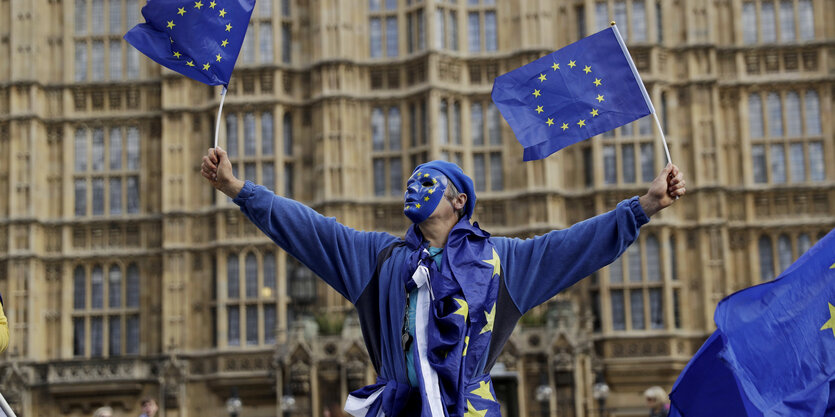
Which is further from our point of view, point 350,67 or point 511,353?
point 350,67

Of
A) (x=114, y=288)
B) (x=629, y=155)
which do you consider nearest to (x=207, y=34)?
(x=629, y=155)

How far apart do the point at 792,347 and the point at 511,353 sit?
60.4 feet

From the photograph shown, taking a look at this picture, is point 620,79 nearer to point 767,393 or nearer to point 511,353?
point 767,393

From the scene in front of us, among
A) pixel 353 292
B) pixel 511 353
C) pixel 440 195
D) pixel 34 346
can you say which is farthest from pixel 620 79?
pixel 34 346

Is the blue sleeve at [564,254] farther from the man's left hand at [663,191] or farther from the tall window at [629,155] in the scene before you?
the tall window at [629,155]

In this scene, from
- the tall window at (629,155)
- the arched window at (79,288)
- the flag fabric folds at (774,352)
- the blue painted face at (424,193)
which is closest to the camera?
the blue painted face at (424,193)

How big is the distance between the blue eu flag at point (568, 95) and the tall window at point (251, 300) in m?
20.7

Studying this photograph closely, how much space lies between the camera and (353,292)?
3.88 m

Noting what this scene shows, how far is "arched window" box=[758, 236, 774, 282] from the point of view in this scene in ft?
83.4

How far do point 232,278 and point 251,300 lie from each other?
0.64 m

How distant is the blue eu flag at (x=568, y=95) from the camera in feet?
14.8

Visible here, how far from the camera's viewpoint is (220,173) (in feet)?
12.7

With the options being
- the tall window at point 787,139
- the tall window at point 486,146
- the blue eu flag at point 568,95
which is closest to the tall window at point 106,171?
the tall window at point 486,146

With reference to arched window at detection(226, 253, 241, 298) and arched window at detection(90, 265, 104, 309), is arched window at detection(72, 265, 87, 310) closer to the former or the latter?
arched window at detection(90, 265, 104, 309)
